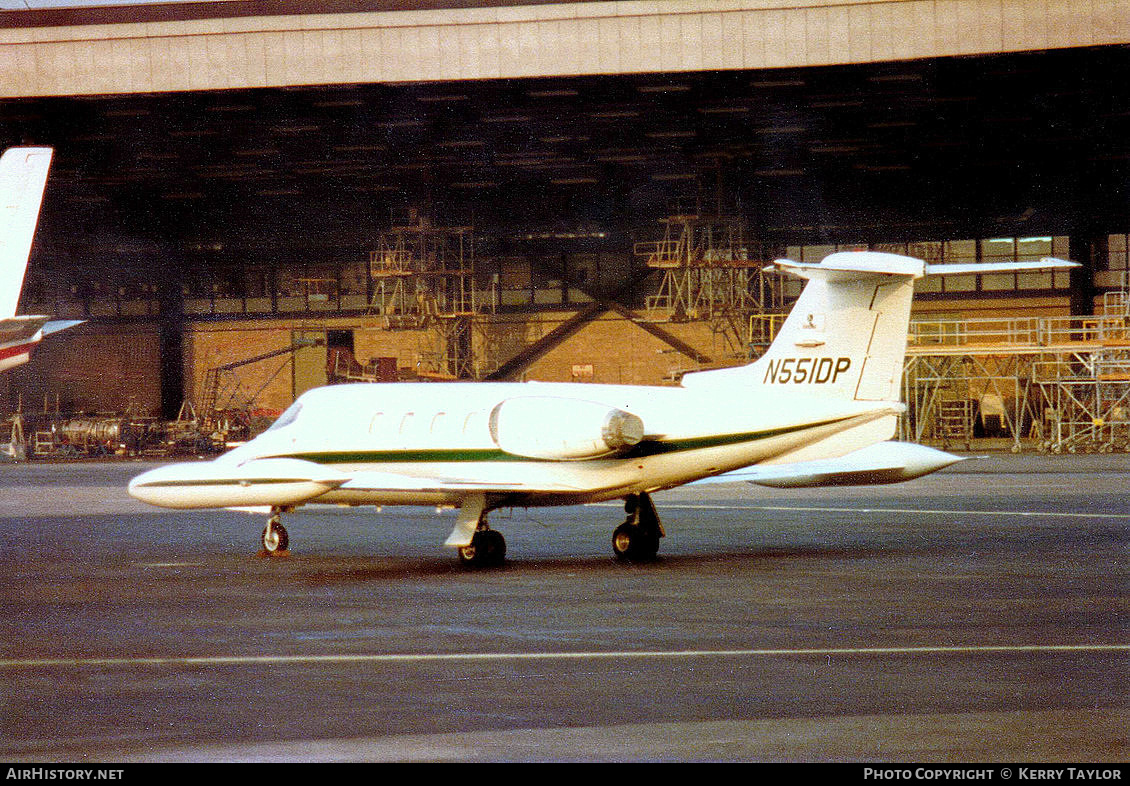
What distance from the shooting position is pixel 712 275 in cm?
5991

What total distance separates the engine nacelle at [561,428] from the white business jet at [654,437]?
2cm

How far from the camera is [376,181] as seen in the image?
186ft

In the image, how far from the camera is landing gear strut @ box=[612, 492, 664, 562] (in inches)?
794

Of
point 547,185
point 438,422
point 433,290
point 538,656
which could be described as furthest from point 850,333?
point 433,290

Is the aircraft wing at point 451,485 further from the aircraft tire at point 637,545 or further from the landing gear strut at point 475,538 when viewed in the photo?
the aircraft tire at point 637,545

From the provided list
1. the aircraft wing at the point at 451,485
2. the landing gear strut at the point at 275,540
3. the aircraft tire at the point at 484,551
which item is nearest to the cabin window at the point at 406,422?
the aircraft wing at the point at 451,485

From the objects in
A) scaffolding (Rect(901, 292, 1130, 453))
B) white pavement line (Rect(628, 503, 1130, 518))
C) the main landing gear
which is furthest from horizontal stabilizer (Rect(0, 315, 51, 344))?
scaffolding (Rect(901, 292, 1130, 453))

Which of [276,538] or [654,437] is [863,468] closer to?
[654,437]

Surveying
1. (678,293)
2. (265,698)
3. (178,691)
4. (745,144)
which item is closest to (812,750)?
(265,698)

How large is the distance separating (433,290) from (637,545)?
44.1 m

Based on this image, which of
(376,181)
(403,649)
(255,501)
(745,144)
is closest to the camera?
(403,649)

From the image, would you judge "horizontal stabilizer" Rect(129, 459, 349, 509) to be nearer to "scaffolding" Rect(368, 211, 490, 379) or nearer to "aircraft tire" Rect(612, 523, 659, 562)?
"aircraft tire" Rect(612, 523, 659, 562)

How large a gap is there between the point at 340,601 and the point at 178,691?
5.61 meters

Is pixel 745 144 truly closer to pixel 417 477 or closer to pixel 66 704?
pixel 417 477
